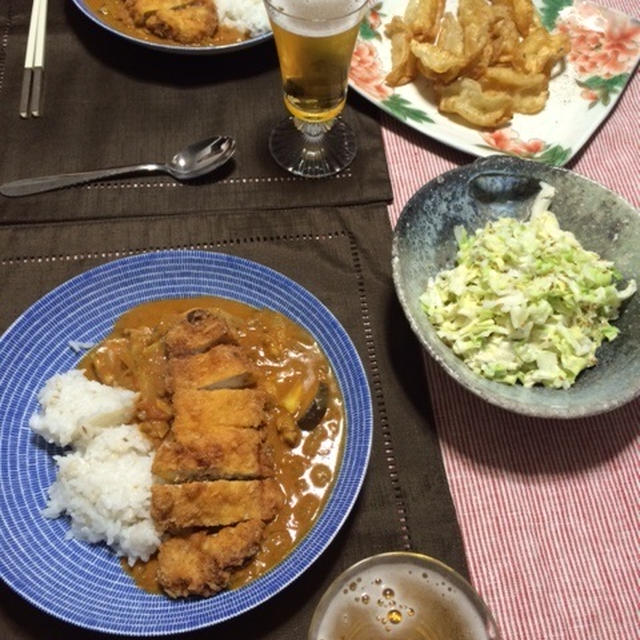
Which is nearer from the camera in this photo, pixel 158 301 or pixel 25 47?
pixel 158 301

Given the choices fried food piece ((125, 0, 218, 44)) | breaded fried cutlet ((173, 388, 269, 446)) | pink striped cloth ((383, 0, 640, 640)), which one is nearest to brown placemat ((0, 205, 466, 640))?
pink striped cloth ((383, 0, 640, 640))

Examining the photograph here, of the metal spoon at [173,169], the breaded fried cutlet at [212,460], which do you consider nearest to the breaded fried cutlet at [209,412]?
the breaded fried cutlet at [212,460]

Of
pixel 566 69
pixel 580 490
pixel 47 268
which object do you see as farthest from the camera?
pixel 566 69

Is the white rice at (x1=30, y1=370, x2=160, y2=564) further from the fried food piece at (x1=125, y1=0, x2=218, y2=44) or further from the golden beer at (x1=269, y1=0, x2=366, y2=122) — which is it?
the fried food piece at (x1=125, y1=0, x2=218, y2=44)

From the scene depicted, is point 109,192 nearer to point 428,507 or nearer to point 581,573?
point 428,507

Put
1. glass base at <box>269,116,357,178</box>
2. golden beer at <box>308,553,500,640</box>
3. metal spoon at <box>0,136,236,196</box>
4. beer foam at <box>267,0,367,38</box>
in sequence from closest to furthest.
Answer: golden beer at <box>308,553,500,640</box> < beer foam at <box>267,0,367,38</box> < metal spoon at <box>0,136,236,196</box> < glass base at <box>269,116,357,178</box>

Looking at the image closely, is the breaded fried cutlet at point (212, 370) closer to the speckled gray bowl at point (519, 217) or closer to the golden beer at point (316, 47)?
the speckled gray bowl at point (519, 217)

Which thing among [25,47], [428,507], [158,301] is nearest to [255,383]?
[158,301]
